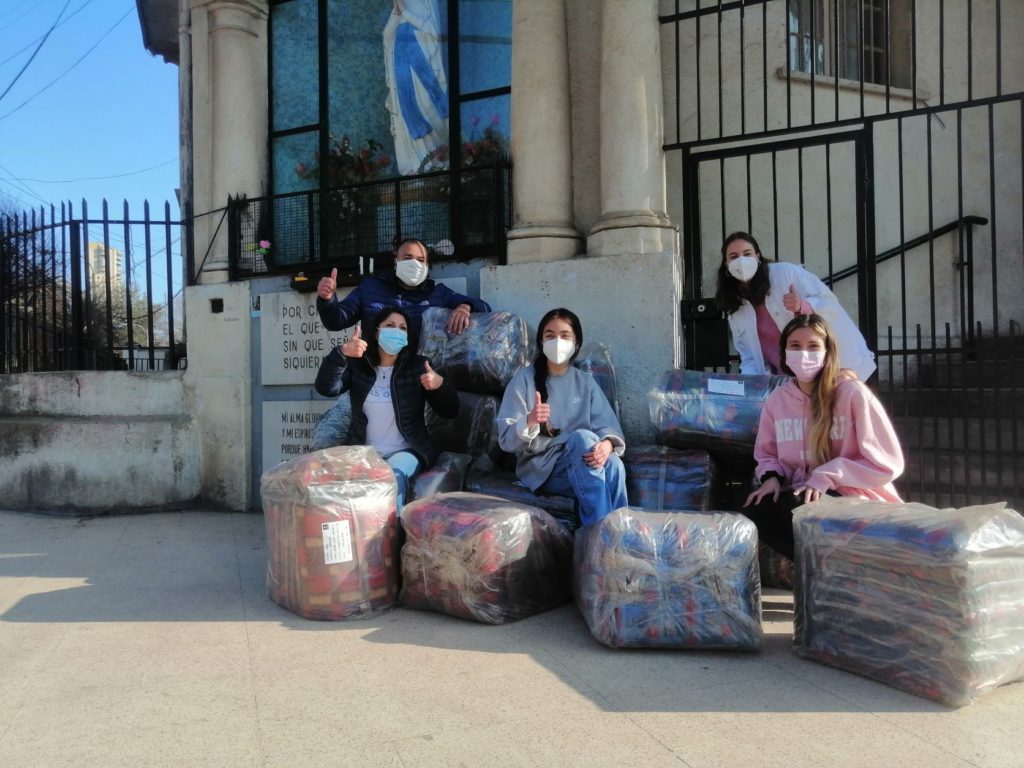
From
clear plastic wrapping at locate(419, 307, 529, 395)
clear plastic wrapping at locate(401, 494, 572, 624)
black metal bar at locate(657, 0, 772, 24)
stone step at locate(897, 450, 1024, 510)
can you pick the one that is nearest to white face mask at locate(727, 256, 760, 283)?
clear plastic wrapping at locate(419, 307, 529, 395)

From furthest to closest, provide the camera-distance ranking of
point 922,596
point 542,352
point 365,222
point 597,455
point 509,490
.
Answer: point 365,222, point 509,490, point 542,352, point 597,455, point 922,596

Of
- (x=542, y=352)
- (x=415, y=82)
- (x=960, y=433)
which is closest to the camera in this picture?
(x=542, y=352)

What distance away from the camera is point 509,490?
15.5 feet

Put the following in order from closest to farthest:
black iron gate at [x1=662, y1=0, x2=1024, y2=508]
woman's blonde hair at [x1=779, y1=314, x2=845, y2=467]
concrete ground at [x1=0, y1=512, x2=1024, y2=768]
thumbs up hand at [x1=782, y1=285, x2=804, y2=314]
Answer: concrete ground at [x1=0, y1=512, x2=1024, y2=768] → woman's blonde hair at [x1=779, y1=314, x2=845, y2=467] → thumbs up hand at [x1=782, y1=285, x2=804, y2=314] → black iron gate at [x1=662, y1=0, x2=1024, y2=508]

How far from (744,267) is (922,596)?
2.45m

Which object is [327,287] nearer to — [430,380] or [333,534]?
[430,380]

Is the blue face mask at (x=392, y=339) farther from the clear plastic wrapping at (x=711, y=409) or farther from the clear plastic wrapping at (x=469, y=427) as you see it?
the clear plastic wrapping at (x=711, y=409)

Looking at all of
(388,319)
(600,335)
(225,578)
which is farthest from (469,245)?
(225,578)

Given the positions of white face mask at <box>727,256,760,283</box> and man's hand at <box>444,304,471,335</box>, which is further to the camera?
man's hand at <box>444,304,471,335</box>

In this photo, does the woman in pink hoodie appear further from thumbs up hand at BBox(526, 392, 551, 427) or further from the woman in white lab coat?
thumbs up hand at BBox(526, 392, 551, 427)

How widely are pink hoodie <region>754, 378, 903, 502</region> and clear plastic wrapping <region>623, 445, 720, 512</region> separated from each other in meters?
0.67

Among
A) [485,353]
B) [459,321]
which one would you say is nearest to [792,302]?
[485,353]

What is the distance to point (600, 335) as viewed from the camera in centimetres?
583

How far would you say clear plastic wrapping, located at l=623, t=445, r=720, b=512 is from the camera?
14.9 feet
